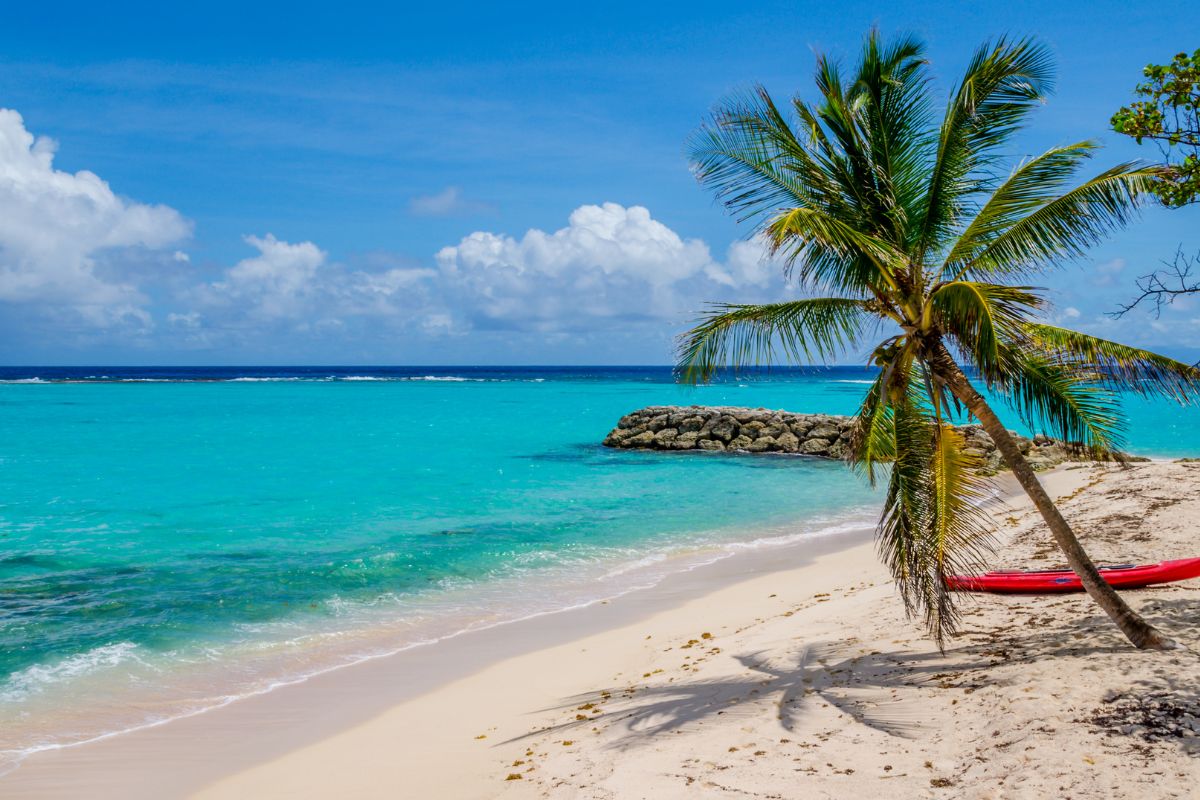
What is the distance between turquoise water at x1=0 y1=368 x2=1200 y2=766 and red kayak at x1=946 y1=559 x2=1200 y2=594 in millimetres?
5733

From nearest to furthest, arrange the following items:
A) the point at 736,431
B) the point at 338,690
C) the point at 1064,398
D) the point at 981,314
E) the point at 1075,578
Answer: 1. the point at 981,314
2. the point at 1064,398
3. the point at 338,690
4. the point at 1075,578
5. the point at 736,431

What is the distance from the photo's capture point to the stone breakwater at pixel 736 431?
31578mm

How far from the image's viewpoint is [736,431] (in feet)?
109

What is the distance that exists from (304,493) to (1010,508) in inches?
717

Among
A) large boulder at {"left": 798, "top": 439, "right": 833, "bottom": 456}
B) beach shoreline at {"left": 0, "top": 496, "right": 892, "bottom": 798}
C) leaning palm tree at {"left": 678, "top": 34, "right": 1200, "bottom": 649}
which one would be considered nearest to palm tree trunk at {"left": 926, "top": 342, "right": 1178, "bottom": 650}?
leaning palm tree at {"left": 678, "top": 34, "right": 1200, "bottom": 649}

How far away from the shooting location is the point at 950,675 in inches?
280

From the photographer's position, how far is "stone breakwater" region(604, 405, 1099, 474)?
31.6 meters

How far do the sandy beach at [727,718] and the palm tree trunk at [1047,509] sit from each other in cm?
26

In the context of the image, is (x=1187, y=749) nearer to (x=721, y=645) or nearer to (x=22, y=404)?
(x=721, y=645)

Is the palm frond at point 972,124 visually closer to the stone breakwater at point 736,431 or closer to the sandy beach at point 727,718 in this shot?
the sandy beach at point 727,718

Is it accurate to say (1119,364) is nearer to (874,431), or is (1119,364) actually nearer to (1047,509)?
(1047,509)

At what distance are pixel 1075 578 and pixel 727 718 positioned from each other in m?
4.93

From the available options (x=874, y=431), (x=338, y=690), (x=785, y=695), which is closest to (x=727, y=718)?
(x=785, y=695)

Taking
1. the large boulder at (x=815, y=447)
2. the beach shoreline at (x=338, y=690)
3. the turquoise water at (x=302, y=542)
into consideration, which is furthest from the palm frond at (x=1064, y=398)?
the large boulder at (x=815, y=447)
